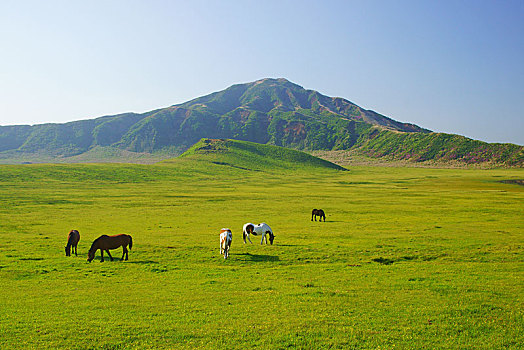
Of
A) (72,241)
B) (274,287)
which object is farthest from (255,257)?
(72,241)

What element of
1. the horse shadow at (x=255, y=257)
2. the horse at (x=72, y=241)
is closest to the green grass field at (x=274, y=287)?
the horse shadow at (x=255, y=257)

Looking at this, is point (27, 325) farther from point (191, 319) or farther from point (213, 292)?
point (213, 292)

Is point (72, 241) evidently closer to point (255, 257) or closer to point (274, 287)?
point (255, 257)

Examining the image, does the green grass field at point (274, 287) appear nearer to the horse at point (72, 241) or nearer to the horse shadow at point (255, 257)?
the horse shadow at point (255, 257)

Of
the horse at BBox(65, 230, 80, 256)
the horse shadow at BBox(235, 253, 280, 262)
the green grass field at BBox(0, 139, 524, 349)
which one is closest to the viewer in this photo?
the green grass field at BBox(0, 139, 524, 349)

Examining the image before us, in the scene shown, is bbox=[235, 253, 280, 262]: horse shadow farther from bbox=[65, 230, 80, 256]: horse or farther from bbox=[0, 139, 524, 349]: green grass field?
bbox=[65, 230, 80, 256]: horse

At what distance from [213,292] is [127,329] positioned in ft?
19.5

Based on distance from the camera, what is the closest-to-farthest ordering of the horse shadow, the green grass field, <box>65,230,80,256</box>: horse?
the green grass field < the horse shadow < <box>65,230,80,256</box>: horse

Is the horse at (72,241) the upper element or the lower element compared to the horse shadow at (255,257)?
upper

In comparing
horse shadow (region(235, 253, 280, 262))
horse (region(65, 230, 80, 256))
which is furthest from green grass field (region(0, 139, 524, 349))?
horse (region(65, 230, 80, 256))

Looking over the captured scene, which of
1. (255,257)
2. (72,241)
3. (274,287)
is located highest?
(72,241)

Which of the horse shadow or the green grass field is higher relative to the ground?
the green grass field

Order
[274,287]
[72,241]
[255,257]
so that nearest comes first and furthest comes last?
[274,287] → [255,257] → [72,241]

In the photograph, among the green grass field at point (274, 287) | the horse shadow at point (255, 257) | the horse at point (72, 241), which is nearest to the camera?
the green grass field at point (274, 287)
